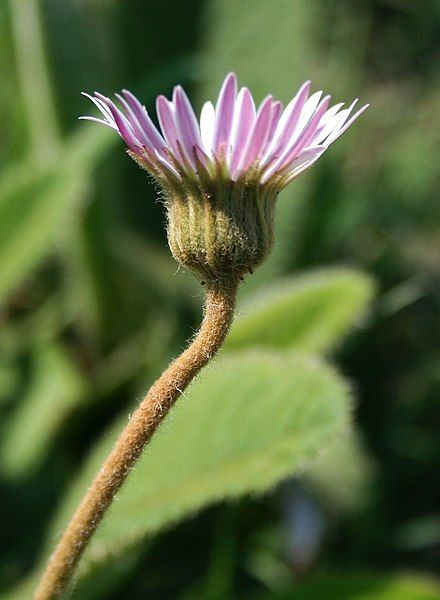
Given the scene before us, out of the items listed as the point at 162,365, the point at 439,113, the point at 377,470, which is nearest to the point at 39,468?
the point at 162,365

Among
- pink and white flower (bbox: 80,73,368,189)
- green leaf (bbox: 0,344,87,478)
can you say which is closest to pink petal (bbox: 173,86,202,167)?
pink and white flower (bbox: 80,73,368,189)

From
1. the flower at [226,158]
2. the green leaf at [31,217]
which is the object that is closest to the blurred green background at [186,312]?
the green leaf at [31,217]

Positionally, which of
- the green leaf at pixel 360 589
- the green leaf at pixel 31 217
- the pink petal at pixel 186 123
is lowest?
the green leaf at pixel 360 589

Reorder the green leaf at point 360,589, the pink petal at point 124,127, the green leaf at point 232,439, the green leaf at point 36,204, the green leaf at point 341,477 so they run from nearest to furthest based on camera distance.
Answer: the pink petal at point 124,127 → the green leaf at point 232,439 → the green leaf at point 360,589 → the green leaf at point 36,204 → the green leaf at point 341,477

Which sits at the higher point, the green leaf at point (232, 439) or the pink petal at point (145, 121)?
the pink petal at point (145, 121)

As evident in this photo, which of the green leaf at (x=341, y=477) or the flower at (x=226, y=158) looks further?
the green leaf at (x=341, y=477)

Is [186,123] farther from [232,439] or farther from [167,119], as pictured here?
[232,439]

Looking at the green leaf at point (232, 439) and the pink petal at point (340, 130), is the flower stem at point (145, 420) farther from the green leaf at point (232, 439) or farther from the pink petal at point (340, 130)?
the green leaf at point (232, 439)
